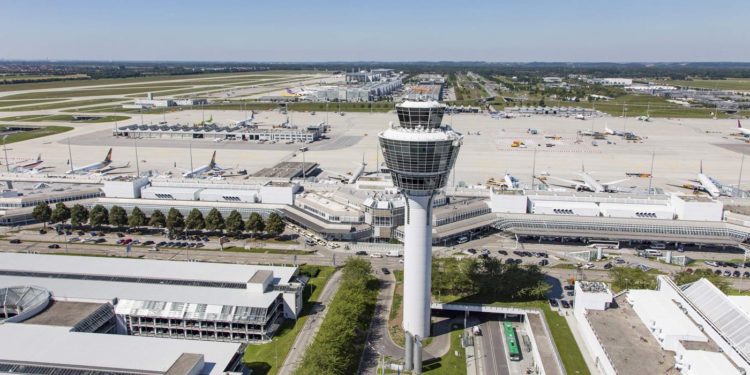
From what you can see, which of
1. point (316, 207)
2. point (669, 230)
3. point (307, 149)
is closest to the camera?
point (669, 230)

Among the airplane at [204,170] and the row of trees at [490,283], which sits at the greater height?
the airplane at [204,170]

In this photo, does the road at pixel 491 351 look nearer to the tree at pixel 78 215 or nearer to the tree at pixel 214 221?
the tree at pixel 214 221

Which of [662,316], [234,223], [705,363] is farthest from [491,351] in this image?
[234,223]

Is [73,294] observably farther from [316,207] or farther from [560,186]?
[560,186]

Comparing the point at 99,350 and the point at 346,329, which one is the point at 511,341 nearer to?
the point at 346,329

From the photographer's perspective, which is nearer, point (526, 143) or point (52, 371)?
point (52, 371)

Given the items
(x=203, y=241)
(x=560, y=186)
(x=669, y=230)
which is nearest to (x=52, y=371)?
(x=203, y=241)

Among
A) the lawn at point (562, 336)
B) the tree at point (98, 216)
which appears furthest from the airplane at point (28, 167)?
the lawn at point (562, 336)
